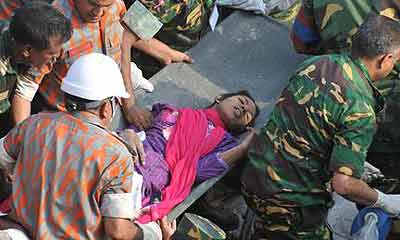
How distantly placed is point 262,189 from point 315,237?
17.1 inches

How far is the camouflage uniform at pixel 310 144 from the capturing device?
3643 mm

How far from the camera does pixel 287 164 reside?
3.95 metres

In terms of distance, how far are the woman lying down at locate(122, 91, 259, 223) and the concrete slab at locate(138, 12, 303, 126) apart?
0.73ft

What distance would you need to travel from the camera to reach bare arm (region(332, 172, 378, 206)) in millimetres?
3701

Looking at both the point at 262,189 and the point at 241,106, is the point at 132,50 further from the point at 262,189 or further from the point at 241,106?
the point at 262,189

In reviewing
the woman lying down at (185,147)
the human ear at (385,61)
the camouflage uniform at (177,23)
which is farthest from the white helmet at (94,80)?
the camouflage uniform at (177,23)

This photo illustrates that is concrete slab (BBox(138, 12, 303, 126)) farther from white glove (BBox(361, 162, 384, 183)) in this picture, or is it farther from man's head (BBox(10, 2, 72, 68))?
man's head (BBox(10, 2, 72, 68))

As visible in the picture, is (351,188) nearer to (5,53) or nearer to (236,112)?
(236,112)

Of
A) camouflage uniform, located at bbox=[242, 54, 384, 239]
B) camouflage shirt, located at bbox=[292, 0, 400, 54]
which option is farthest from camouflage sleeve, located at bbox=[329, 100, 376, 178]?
camouflage shirt, located at bbox=[292, 0, 400, 54]

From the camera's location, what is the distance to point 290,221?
4.12m

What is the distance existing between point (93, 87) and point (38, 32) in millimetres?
655

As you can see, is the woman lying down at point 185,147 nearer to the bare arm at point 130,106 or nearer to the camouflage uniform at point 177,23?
the bare arm at point 130,106

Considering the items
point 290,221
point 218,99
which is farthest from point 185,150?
point 290,221

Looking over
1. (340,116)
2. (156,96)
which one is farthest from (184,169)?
(340,116)
